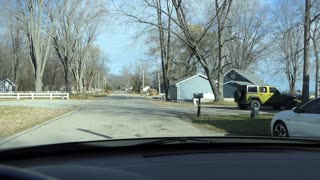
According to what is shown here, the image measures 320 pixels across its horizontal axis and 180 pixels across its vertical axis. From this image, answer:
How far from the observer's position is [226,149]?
3.04 metres

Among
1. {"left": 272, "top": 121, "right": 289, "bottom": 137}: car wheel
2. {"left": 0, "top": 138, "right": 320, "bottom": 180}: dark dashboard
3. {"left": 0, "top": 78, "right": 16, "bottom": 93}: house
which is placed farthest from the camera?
{"left": 0, "top": 78, "right": 16, "bottom": 93}: house

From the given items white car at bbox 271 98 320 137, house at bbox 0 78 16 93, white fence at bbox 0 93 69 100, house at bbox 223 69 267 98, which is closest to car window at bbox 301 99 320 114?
white car at bbox 271 98 320 137

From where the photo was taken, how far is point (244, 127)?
18.2 meters

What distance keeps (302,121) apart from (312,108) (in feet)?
1.37

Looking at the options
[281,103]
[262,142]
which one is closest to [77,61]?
[281,103]

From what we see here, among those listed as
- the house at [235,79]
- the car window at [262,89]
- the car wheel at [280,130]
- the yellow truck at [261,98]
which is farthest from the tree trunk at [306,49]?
the house at [235,79]

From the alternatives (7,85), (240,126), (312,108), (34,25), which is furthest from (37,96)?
(312,108)

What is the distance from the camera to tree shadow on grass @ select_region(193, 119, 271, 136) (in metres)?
16.4

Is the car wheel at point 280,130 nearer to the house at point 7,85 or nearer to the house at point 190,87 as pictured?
the house at point 190,87

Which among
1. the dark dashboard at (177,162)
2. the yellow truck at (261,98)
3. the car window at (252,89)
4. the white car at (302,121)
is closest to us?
the dark dashboard at (177,162)

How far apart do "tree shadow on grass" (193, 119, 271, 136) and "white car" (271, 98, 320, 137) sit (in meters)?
2.33

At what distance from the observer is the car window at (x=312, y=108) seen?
39.8 ft

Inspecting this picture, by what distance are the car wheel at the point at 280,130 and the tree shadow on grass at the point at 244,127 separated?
5.58 ft

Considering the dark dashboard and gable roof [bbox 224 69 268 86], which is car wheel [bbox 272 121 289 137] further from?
gable roof [bbox 224 69 268 86]
